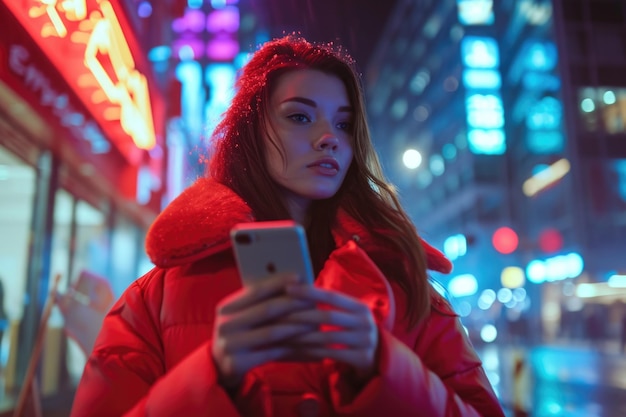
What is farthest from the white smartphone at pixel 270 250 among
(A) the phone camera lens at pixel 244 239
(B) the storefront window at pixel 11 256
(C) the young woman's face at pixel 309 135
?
(B) the storefront window at pixel 11 256

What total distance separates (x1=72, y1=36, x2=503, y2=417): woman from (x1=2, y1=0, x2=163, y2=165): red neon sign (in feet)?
12.5

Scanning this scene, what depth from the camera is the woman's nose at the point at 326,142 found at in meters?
1.60

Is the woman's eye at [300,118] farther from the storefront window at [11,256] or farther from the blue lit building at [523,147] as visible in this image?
the blue lit building at [523,147]

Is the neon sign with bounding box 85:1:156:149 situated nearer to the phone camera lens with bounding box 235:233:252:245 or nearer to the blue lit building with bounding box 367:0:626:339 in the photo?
the blue lit building with bounding box 367:0:626:339

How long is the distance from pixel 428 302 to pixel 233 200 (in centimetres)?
63

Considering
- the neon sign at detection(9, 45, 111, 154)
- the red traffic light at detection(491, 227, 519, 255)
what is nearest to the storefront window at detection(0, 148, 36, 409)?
the neon sign at detection(9, 45, 111, 154)

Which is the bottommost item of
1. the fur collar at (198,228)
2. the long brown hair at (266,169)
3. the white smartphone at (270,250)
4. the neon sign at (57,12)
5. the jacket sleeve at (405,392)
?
the jacket sleeve at (405,392)

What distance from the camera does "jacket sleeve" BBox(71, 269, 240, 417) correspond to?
1.10 metres

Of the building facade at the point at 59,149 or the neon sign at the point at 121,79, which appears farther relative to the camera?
the neon sign at the point at 121,79

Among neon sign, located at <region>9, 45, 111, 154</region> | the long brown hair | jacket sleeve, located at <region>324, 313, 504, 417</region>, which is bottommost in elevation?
jacket sleeve, located at <region>324, 313, 504, 417</region>

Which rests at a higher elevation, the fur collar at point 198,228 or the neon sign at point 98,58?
the neon sign at point 98,58

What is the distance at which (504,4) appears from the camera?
4072 cm

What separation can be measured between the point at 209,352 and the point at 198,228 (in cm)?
43

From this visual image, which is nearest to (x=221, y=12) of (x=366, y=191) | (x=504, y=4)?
(x=366, y=191)
